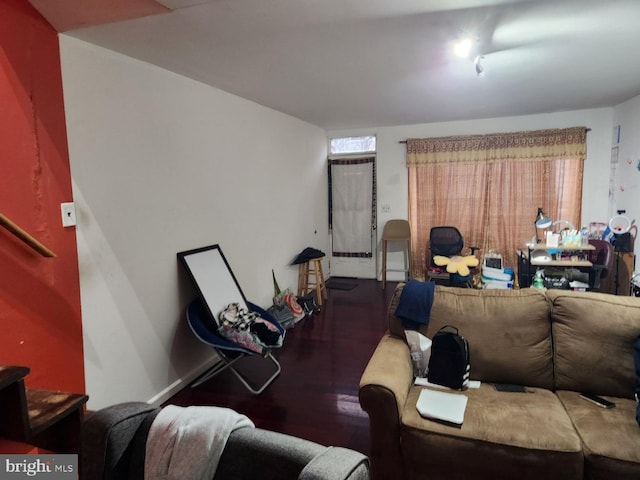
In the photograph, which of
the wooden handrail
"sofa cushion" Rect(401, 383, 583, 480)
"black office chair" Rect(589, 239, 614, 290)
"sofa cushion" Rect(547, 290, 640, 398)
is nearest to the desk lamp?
"black office chair" Rect(589, 239, 614, 290)

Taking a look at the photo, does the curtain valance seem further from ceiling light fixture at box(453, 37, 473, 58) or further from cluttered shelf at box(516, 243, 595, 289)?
ceiling light fixture at box(453, 37, 473, 58)

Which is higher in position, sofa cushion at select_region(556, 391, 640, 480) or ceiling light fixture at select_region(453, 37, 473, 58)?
ceiling light fixture at select_region(453, 37, 473, 58)

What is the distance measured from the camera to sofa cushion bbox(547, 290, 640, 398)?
196cm

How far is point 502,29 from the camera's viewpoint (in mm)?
2264

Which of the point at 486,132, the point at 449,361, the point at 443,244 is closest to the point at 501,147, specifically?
the point at 486,132

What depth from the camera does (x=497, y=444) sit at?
1651mm

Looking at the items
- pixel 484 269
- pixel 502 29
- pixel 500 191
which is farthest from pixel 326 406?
pixel 500 191

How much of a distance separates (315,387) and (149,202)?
1838mm

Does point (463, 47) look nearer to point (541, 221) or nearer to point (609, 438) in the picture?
point (609, 438)

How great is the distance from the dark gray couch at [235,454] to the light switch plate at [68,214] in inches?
59.4

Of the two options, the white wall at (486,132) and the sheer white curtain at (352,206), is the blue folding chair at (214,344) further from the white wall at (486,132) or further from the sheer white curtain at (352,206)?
the white wall at (486,132)

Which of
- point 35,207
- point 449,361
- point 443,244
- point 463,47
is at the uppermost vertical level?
point 463,47

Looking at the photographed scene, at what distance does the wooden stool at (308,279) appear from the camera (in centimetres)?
495

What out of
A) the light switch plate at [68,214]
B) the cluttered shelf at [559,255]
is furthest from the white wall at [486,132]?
the light switch plate at [68,214]
